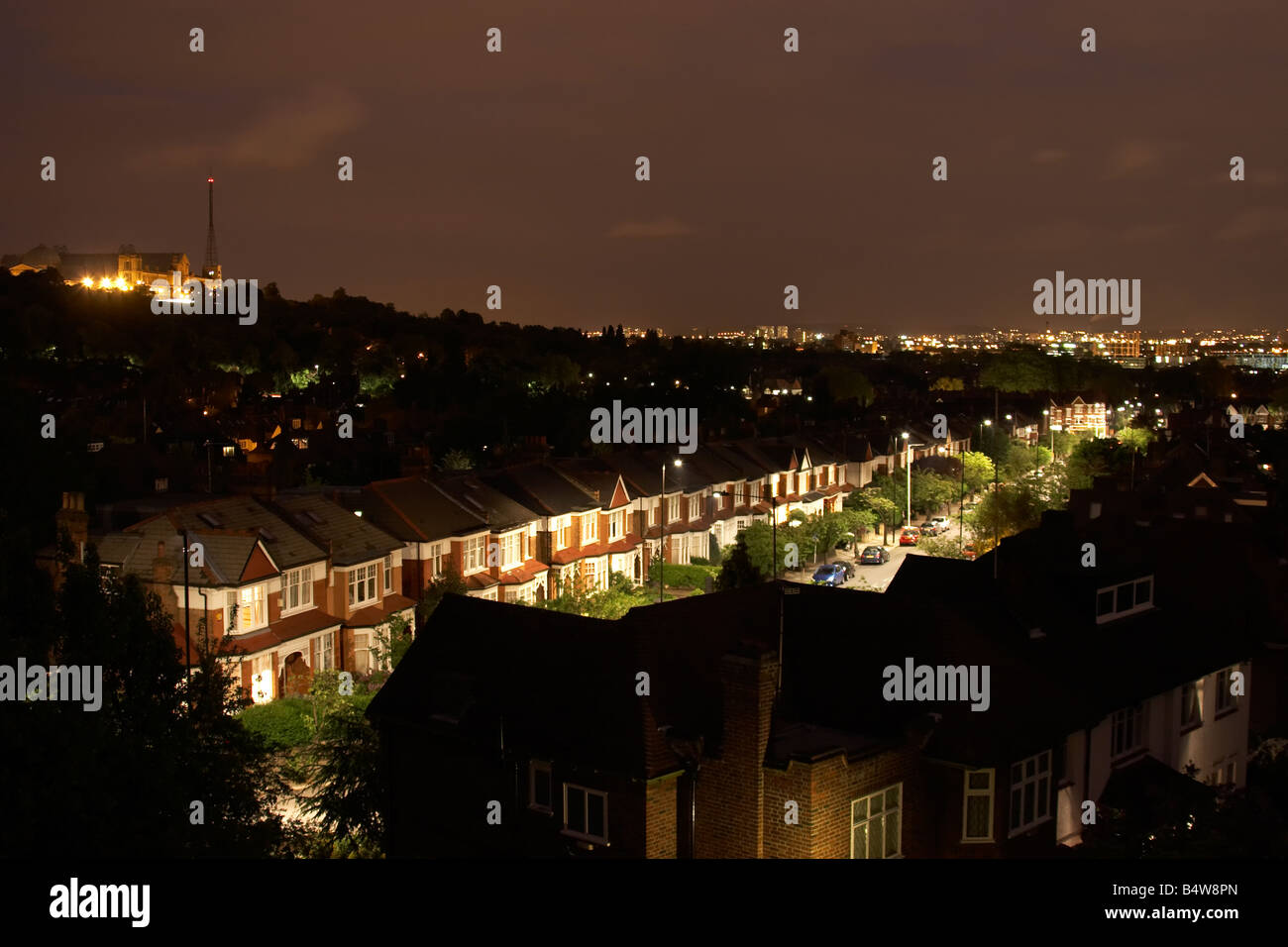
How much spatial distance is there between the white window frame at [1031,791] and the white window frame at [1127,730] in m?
2.23

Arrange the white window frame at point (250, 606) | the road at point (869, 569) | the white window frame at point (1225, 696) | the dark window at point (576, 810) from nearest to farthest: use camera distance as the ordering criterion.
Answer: the dark window at point (576, 810)
the white window frame at point (1225, 696)
the white window frame at point (250, 606)
the road at point (869, 569)

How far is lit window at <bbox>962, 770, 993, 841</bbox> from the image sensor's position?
17.3 m

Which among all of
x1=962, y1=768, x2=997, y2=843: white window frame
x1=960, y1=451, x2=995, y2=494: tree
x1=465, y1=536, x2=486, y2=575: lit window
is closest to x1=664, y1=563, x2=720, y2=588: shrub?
x1=465, y1=536, x2=486, y2=575: lit window

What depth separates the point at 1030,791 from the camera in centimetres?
1819

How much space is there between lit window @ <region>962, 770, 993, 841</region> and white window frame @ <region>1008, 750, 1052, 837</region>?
18.1 inches

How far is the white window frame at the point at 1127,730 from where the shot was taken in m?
20.2

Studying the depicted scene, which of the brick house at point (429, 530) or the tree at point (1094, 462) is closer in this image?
the brick house at point (429, 530)

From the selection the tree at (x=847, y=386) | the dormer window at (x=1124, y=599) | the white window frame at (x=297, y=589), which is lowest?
the white window frame at (x=297, y=589)

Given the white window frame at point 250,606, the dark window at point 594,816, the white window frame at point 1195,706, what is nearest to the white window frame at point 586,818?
the dark window at point 594,816

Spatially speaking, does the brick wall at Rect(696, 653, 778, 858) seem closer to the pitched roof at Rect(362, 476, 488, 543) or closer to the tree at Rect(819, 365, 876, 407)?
the pitched roof at Rect(362, 476, 488, 543)

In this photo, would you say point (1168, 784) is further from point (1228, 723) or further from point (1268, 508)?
point (1268, 508)

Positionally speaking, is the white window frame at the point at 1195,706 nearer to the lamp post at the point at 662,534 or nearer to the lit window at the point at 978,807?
the lit window at the point at 978,807
